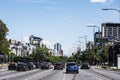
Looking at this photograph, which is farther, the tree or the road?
the tree

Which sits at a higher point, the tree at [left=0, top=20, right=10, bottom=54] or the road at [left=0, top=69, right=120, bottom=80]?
the tree at [left=0, top=20, right=10, bottom=54]

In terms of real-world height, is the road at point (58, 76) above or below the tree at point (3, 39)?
below

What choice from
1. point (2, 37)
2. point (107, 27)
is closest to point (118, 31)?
point (107, 27)

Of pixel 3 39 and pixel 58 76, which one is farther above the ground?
pixel 3 39

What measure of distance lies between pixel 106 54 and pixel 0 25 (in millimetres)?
43747

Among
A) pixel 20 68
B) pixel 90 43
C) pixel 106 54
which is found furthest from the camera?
pixel 90 43

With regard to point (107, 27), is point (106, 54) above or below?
below

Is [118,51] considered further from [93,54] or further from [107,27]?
[107,27]

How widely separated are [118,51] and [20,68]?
7168cm

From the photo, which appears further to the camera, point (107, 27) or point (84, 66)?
point (107, 27)

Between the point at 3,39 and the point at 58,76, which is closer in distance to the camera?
the point at 58,76

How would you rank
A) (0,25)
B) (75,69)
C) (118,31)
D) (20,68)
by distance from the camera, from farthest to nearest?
(118,31) → (0,25) → (20,68) → (75,69)

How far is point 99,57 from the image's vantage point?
15138 centimetres

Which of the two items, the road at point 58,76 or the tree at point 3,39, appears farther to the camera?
the tree at point 3,39
